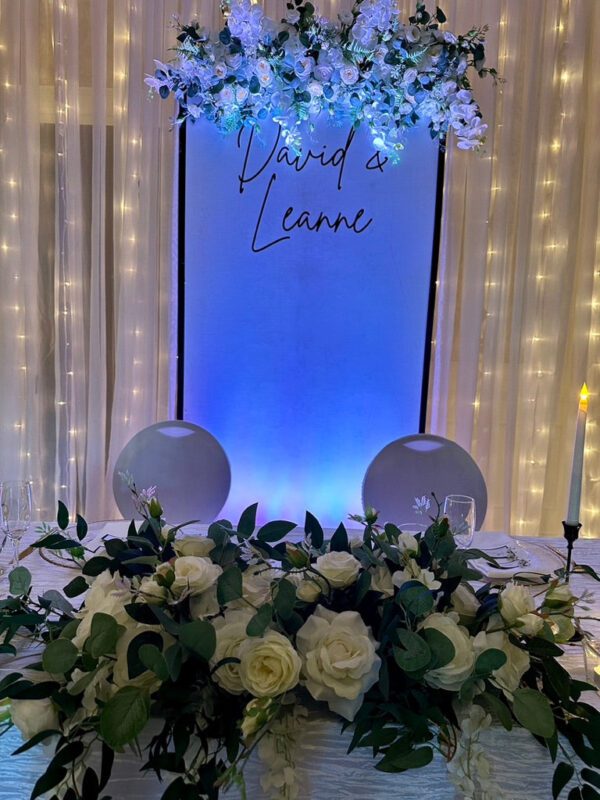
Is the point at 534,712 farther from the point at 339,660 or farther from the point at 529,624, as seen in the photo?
the point at 339,660

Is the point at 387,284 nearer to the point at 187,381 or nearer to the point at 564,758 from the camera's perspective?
the point at 187,381

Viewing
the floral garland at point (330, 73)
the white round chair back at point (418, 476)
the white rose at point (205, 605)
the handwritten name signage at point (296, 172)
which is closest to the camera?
the white rose at point (205, 605)

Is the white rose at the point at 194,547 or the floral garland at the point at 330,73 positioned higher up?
the floral garland at the point at 330,73

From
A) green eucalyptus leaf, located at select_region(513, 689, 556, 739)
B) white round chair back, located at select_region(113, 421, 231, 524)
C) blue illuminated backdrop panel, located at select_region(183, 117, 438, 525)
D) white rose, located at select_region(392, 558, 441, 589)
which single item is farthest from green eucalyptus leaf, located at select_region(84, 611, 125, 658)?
blue illuminated backdrop panel, located at select_region(183, 117, 438, 525)

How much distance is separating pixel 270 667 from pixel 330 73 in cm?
224

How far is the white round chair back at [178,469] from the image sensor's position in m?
2.26

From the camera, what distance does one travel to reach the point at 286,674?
66 cm

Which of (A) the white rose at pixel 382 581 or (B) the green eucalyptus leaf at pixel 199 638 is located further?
(A) the white rose at pixel 382 581

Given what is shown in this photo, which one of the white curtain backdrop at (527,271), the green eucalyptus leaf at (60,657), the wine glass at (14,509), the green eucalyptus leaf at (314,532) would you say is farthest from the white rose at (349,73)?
the green eucalyptus leaf at (60,657)

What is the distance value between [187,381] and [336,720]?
7.06ft

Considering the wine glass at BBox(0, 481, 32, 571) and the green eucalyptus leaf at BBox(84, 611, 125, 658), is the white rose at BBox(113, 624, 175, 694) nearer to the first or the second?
the green eucalyptus leaf at BBox(84, 611, 125, 658)

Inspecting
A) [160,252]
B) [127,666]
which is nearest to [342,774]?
[127,666]

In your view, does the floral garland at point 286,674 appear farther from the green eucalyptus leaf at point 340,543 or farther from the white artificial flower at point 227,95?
the white artificial flower at point 227,95

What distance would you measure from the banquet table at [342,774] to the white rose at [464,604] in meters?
0.12
